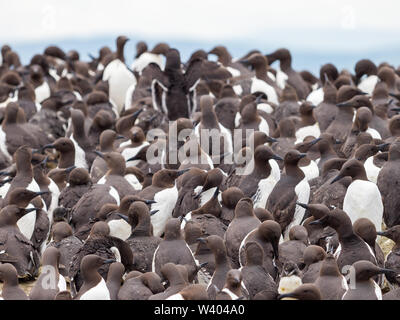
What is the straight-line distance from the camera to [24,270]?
1230 cm

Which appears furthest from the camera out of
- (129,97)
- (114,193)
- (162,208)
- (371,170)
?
(129,97)

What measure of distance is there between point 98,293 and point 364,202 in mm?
4021

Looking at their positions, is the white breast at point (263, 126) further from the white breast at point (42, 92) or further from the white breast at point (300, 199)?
the white breast at point (42, 92)

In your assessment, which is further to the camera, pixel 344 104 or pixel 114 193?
pixel 344 104

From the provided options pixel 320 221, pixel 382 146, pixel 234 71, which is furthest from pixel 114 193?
pixel 234 71

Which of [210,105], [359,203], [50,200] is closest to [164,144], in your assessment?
[210,105]

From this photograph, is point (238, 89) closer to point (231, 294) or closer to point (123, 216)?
point (123, 216)

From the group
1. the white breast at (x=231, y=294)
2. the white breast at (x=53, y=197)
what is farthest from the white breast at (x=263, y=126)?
the white breast at (x=231, y=294)

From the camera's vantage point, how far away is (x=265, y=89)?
856 inches

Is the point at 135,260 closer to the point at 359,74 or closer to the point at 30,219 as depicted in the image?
the point at 30,219

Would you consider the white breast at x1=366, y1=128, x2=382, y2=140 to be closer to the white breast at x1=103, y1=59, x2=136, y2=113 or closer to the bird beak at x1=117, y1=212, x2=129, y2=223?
the bird beak at x1=117, y1=212, x2=129, y2=223

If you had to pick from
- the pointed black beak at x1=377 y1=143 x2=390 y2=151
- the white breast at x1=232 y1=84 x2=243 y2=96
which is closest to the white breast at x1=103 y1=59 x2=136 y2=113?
the white breast at x1=232 y1=84 x2=243 y2=96

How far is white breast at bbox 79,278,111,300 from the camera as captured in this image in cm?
1034

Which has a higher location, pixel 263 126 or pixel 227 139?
pixel 227 139
